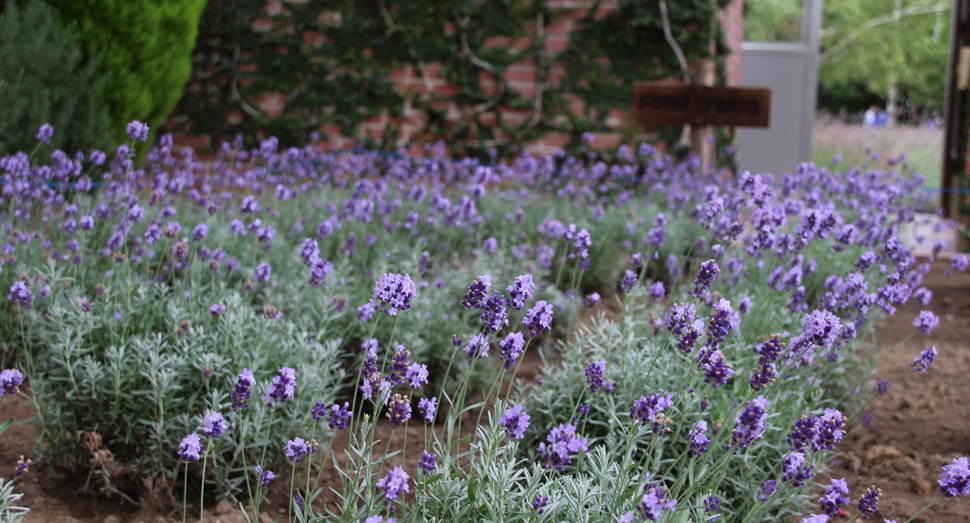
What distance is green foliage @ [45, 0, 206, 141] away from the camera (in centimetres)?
476

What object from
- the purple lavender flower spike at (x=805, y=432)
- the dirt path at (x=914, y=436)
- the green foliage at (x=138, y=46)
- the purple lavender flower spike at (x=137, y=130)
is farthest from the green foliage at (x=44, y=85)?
the dirt path at (x=914, y=436)

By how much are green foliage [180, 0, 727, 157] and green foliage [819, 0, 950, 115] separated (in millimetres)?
19732

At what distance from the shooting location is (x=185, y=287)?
273 cm

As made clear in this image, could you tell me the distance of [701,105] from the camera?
551 cm

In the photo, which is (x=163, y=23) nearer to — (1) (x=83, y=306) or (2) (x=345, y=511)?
(1) (x=83, y=306)

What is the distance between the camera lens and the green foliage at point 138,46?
476cm

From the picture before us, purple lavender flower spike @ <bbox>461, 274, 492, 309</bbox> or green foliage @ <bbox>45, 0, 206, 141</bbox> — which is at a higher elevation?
green foliage @ <bbox>45, 0, 206, 141</bbox>

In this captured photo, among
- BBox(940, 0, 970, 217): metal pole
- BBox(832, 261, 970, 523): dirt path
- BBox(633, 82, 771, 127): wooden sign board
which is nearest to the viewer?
BBox(832, 261, 970, 523): dirt path

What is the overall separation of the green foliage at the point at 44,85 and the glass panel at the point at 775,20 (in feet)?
20.7

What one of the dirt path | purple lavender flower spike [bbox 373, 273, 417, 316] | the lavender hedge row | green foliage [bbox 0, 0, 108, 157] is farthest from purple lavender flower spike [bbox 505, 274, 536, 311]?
green foliage [bbox 0, 0, 108, 157]

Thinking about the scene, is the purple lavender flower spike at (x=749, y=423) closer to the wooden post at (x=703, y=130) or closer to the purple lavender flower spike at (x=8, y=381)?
the purple lavender flower spike at (x=8, y=381)

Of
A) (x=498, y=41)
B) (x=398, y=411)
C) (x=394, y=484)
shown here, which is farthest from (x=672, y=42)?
(x=394, y=484)

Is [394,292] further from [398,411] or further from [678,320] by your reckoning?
[678,320]

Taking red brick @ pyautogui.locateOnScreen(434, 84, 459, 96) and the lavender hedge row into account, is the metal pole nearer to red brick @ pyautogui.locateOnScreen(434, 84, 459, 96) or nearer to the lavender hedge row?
the lavender hedge row
